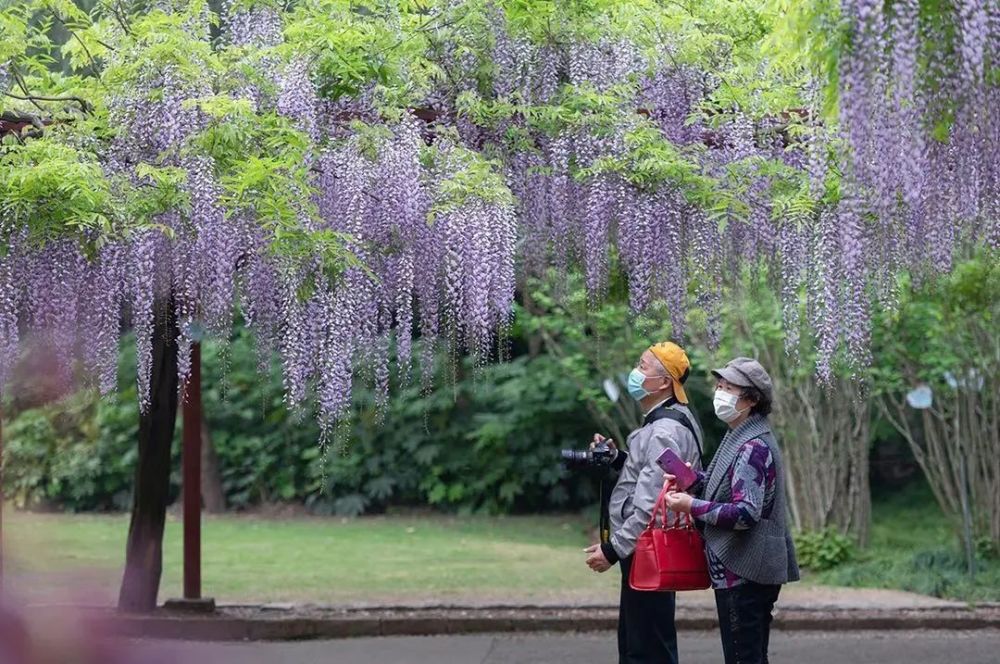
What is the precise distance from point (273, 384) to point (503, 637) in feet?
29.0

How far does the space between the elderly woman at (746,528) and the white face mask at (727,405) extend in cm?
4

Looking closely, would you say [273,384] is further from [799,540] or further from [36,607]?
[36,607]

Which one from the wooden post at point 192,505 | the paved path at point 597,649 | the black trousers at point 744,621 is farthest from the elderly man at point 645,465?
the wooden post at point 192,505

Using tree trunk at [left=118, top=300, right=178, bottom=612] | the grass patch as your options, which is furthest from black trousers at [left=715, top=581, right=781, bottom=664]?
the grass patch

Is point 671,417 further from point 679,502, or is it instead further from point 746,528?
point 746,528

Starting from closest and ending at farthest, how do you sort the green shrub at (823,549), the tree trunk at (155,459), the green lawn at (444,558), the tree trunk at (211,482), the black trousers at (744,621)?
1. the black trousers at (744,621)
2. the tree trunk at (155,459)
3. the green lawn at (444,558)
4. the green shrub at (823,549)
5. the tree trunk at (211,482)

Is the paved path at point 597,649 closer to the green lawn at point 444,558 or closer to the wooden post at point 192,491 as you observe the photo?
the wooden post at point 192,491

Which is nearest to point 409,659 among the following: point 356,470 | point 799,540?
point 799,540

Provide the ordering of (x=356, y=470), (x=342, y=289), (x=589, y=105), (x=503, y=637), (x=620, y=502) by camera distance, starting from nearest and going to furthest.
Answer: (x=620, y=502)
(x=342, y=289)
(x=589, y=105)
(x=503, y=637)
(x=356, y=470)

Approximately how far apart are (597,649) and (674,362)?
338 centimetres

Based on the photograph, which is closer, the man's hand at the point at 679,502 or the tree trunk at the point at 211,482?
the man's hand at the point at 679,502

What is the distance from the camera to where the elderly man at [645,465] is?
15.7 ft

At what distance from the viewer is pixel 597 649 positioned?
25.6 feet

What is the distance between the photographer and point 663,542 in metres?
4.46
